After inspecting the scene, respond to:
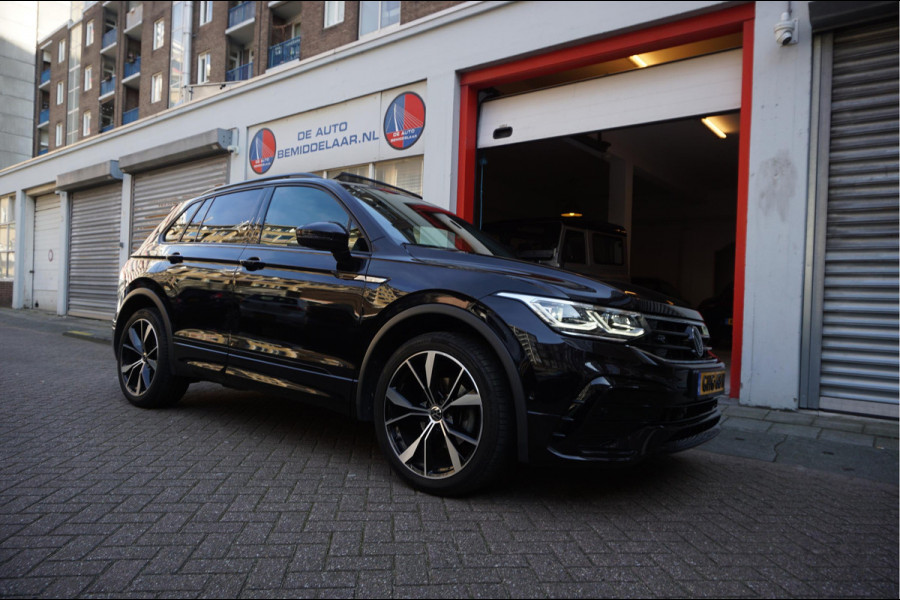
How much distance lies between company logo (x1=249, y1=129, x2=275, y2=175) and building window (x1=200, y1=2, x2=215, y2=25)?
46.7ft

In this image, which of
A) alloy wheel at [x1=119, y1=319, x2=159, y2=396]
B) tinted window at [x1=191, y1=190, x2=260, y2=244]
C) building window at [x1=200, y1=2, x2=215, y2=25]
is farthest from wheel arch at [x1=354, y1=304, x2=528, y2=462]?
building window at [x1=200, y1=2, x2=215, y2=25]

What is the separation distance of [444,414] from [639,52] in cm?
605

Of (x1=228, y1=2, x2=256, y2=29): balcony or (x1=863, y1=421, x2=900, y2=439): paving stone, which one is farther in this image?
(x1=228, y1=2, x2=256, y2=29): balcony

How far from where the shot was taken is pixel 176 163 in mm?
13852

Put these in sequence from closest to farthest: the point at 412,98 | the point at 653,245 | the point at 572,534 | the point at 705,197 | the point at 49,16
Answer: the point at 572,534 < the point at 412,98 < the point at 705,197 < the point at 653,245 < the point at 49,16

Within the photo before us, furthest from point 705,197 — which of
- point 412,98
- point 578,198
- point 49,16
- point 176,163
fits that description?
point 49,16

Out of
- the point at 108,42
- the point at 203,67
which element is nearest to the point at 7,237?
the point at 203,67

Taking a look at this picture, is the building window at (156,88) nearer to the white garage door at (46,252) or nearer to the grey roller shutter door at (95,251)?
the white garage door at (46,252)

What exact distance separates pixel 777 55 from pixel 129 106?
31.9 m

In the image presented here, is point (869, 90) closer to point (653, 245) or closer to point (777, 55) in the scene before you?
point (777, 55)

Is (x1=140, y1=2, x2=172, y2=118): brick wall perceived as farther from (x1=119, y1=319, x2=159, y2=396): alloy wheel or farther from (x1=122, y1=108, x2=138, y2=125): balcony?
(x1=119, y1=319, x2=159, y2=396): alloy wheel

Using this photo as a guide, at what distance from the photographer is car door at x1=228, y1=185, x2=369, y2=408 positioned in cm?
330

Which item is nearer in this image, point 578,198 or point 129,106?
point 578,198

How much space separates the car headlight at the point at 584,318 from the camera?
2.63 m
